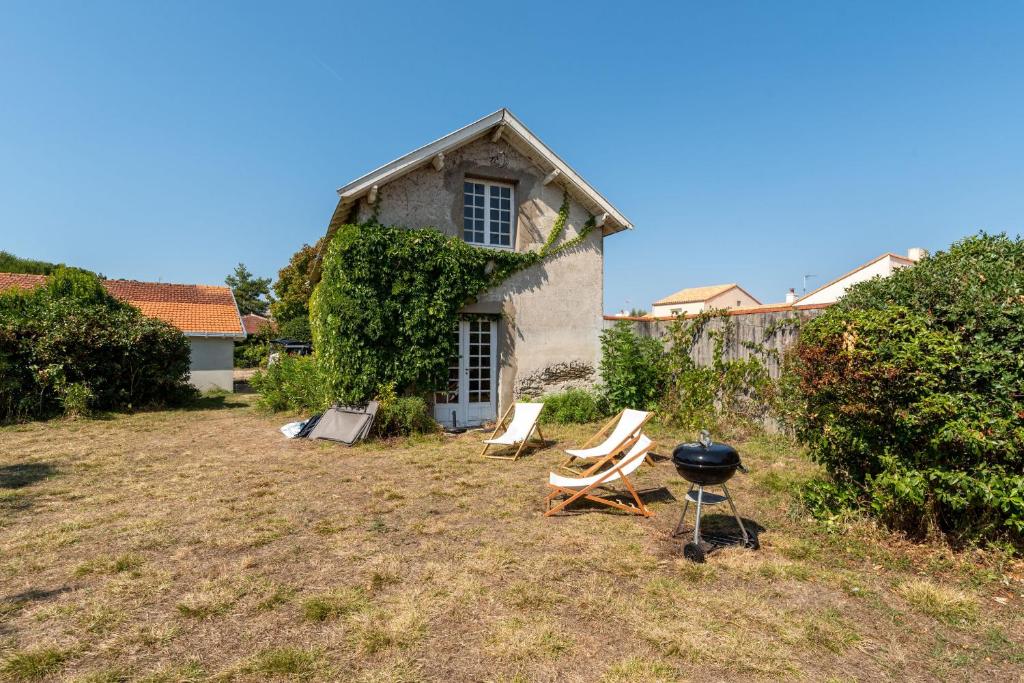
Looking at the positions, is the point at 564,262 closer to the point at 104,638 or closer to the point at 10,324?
the point at 104,638

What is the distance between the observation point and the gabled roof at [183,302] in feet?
65.4

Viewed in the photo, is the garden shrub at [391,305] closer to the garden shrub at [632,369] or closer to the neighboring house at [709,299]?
the garden shrub at [632,369]

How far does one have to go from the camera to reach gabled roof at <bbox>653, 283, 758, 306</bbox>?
48.8 meters

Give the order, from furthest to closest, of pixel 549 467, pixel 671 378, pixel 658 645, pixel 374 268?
pixel 671 378, pixel 374 268, pixel 549 467, pixel 658 645

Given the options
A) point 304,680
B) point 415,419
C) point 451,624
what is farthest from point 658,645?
point 415,419

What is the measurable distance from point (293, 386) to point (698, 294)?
46122 millimetres

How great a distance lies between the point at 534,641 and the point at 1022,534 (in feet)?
13.4

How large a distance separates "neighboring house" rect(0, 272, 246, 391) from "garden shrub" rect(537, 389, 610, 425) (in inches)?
591

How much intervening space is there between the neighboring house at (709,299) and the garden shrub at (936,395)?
46110 millimetres

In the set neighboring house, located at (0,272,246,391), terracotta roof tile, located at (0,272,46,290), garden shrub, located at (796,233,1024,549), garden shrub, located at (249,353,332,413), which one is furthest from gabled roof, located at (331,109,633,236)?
terracotta roof tile, located at (0,272,46,290)

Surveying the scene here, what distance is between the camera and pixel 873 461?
183 inches

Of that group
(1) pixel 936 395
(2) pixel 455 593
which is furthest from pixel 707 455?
(2) pixel 455 593

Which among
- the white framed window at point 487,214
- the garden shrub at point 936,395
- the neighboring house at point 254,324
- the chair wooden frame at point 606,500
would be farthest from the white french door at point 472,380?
the neighboring house at point 254,324

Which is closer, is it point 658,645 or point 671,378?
point 658,645
